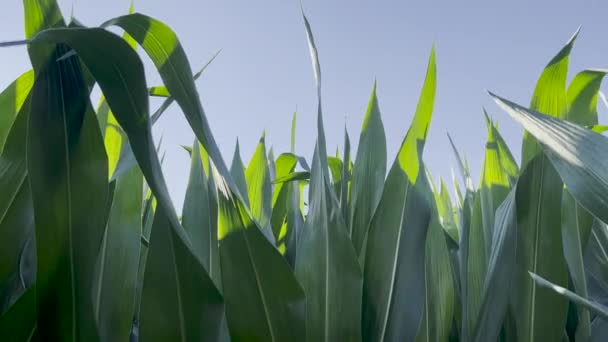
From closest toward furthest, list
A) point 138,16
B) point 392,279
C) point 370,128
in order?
point 138,16, point 392,279, point 370,128

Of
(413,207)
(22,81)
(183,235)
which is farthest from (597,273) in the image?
(22,81)

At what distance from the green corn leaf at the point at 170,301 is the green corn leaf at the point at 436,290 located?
16cm

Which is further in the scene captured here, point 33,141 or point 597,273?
point 597,273

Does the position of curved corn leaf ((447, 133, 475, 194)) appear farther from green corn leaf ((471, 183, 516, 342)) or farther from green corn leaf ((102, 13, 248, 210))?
green corn leaf ((102, 13, 248, 210))

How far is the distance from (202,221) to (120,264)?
68mm

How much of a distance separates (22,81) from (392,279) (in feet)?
0.99

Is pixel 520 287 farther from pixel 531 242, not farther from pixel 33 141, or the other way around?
pixel 33 141

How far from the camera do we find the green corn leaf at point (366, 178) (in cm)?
47

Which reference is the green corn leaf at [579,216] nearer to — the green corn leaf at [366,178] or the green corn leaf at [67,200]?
the green corn leaf at [366,178]

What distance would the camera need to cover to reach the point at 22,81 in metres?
0.41

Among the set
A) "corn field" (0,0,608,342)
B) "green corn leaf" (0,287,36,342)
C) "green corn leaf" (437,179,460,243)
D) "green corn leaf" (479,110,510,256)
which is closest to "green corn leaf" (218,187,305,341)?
"corn field" (0,0,608,342)

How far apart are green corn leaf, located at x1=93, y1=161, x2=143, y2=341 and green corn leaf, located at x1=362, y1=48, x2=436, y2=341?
164 millimetres

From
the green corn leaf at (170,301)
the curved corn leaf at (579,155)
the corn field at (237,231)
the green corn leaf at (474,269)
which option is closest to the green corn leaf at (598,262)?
the corn field at (237,231)

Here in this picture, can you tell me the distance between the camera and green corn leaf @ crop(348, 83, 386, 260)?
0.47 m
